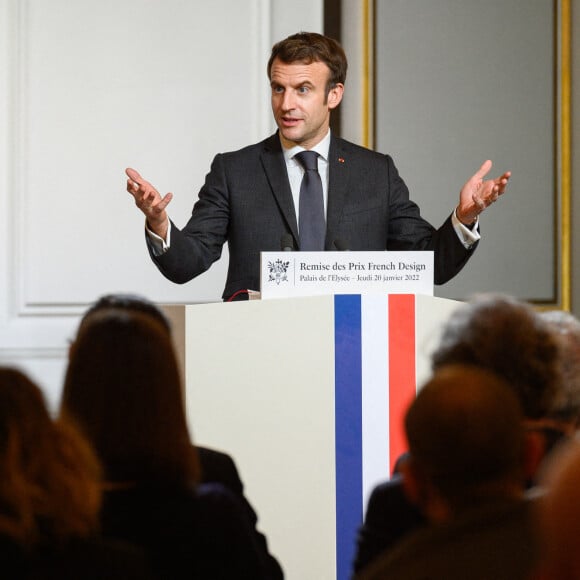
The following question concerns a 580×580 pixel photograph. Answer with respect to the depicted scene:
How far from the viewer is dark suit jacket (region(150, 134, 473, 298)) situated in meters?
3.71

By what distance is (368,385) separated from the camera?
2787 millimetres

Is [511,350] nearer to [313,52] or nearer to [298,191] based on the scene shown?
[298,191]

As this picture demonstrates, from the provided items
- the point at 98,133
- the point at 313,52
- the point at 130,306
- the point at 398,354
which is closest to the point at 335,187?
the point at 313,52

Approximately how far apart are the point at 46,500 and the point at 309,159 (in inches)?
105

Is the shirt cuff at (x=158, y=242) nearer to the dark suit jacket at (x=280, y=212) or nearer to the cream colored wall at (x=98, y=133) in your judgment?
the dark suit jacket at (x=280, y=212)

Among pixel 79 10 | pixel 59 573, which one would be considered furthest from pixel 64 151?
pixel 59 573

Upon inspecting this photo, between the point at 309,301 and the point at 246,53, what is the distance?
2366 mm

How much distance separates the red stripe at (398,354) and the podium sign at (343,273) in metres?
0.05

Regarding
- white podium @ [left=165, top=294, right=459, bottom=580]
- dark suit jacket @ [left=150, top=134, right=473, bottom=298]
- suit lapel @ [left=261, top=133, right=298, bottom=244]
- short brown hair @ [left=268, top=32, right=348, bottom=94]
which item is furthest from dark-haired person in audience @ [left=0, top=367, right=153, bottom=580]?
short brown hair @ [left=268, top=32, right=348, bottom=94]

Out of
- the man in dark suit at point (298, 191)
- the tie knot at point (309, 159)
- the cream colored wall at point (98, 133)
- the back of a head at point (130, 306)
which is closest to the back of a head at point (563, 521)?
the back of a head at point (130, 306)

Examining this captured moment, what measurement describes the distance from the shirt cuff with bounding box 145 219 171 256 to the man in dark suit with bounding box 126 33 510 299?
0.67 ft

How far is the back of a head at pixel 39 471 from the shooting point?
47.8 inches

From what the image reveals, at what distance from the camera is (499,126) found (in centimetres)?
509

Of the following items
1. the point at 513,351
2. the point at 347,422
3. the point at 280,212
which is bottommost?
the point at 347,422
